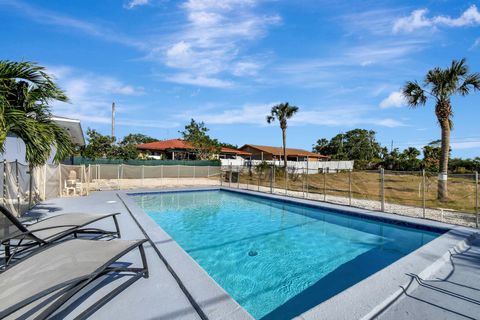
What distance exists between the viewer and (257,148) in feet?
144

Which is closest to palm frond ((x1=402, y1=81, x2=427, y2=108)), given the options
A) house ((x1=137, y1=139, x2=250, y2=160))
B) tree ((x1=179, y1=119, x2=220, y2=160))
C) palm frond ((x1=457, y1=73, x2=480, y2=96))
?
palm frond ((x1=457, y1=73, x2=480, y2=96))

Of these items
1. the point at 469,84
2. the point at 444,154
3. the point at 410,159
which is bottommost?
the point at 444,154

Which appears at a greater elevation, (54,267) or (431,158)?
(431,158)

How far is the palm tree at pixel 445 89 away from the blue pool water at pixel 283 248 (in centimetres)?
754

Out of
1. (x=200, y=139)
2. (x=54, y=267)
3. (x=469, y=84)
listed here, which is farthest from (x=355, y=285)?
(x=200, y=139)

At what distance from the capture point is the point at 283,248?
6594 mm

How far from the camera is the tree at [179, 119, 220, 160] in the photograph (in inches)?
1278

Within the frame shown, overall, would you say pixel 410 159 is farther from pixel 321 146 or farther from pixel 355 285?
pixel 355 285

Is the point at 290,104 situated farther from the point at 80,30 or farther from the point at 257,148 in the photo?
the point at 80,30

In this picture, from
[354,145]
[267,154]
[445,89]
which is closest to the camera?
[445,89]

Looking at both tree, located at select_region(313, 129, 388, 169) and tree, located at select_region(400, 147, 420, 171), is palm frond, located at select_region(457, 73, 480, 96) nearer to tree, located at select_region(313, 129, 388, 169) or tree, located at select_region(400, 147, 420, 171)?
tree, located at select_region(400, 147, 420, 171)

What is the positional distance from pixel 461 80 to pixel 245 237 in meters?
12.6

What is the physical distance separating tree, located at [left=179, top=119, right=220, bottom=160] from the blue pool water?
21.0 m

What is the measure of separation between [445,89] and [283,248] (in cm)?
1180
